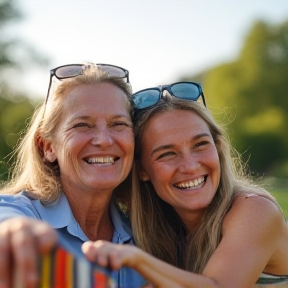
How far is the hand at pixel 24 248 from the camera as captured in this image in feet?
4.99

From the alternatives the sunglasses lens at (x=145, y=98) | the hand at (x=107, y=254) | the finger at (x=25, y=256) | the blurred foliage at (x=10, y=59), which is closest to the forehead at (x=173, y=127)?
the sunglasses lens at (x=145, y=98)

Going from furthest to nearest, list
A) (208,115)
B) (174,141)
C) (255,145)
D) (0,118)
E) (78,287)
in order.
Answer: (255,145)
(0,118)
(208,115)
(174,141)
(78,287)

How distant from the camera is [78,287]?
1720 mm

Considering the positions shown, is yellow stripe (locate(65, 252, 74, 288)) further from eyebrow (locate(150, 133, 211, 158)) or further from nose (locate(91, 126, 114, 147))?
eyebrow (locate(150, 133, 211, 158))

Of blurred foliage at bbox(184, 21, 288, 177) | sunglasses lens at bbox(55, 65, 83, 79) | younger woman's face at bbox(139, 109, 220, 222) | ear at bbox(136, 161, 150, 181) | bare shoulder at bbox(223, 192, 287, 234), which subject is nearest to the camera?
bare shoulder at bbox(223, 192, 287, 234)

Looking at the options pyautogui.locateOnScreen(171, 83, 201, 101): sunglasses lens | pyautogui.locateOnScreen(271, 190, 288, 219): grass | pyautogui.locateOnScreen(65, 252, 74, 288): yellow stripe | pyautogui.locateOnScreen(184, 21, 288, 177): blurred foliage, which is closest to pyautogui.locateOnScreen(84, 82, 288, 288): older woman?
pyautogui.locateOnScreen(171, 83, 201, 101): sunglasses lens

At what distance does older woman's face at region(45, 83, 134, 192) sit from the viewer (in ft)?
11.4

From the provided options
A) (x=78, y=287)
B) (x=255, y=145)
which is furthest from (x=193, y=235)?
(x=255, y=145)

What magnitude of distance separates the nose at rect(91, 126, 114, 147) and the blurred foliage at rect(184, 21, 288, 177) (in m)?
39.8

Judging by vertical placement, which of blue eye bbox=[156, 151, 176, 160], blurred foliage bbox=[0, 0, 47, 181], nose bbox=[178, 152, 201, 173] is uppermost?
blurred foliage bbox=[0, 0, 47, 181]

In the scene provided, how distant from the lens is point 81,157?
3.51 metres

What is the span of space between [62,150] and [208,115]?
94cm

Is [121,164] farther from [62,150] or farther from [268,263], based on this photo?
[268,263]

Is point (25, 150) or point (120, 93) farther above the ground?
point (120, 93)
